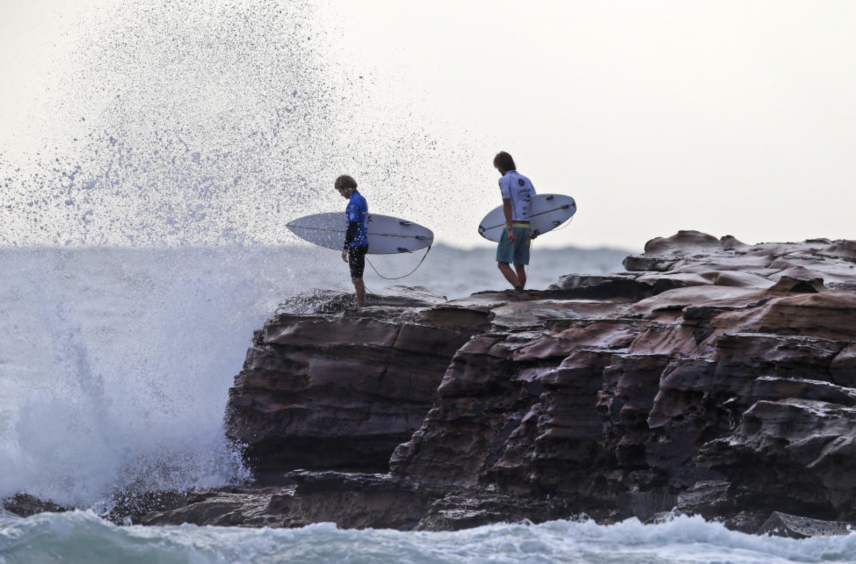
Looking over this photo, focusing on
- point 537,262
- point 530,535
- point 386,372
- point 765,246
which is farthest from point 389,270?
point 530,535

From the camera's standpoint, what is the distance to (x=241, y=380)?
38.1ft

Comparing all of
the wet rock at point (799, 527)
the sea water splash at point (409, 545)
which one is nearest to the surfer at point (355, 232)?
the sea water splash at point (409, 545)

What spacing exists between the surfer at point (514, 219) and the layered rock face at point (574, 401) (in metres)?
0.32

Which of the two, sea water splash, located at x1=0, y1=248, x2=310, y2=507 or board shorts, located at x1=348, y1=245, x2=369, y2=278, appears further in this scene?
board shorts, located at x1=348, y1=245, x2=369, y2=278

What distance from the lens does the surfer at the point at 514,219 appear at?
37.8 ft

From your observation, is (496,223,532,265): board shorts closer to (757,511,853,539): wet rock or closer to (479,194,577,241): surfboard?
(479,194,577,241): surfboard

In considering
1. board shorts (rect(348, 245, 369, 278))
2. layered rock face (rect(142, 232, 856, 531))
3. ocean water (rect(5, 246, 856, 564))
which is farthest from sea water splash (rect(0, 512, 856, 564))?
board shorts (rect(348, 245, 369, 278))

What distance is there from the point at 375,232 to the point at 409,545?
6.70 meters

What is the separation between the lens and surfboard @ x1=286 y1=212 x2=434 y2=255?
13.5m

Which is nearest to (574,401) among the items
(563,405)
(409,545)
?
(563,405)

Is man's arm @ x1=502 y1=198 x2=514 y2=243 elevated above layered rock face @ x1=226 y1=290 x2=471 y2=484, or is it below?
above

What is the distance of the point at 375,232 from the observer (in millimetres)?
13531

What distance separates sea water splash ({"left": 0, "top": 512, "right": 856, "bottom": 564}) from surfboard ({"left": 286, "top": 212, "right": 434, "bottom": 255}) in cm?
621

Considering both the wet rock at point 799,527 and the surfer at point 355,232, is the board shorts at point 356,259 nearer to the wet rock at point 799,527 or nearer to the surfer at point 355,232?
the surfer at point 355,232
